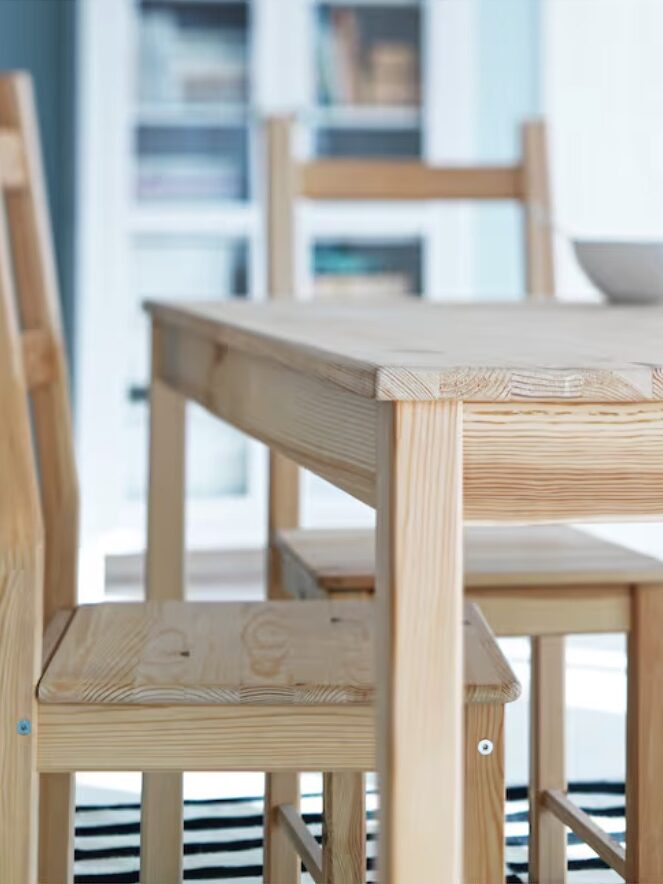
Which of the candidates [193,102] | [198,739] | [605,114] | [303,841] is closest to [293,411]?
[198,739]

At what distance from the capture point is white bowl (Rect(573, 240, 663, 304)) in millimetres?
1836

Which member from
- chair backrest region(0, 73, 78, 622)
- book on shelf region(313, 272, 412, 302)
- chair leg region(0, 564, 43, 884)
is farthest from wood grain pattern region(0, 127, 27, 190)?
book on shelf region(313, 272, 412, 302)

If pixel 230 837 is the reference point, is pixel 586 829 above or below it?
above

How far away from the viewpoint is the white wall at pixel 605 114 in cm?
434

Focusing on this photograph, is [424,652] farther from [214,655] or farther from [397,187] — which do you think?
[397,187]

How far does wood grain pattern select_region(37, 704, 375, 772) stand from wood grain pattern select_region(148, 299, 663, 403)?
0.27 metres

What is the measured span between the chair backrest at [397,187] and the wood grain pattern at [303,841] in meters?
0.79

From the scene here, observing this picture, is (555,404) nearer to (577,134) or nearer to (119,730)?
(119,730)

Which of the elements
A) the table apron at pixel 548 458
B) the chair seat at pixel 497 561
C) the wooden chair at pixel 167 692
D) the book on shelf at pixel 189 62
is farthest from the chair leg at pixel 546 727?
the book on shelf at pixel 189 62

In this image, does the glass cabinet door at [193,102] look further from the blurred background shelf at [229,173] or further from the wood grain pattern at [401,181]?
the wood grain pattern at [401,181]

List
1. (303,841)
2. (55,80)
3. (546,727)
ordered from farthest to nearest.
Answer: (55,80)
(546,727)
(303,841)

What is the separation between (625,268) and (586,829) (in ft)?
2.14

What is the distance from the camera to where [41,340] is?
167cm

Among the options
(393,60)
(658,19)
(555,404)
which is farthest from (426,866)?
(658,19)
